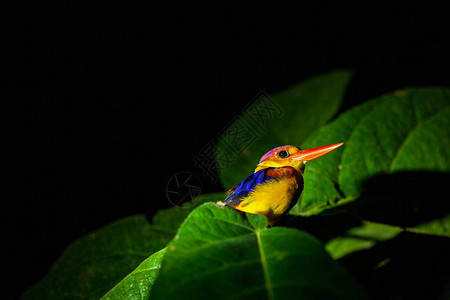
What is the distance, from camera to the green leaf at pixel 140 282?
1.54 ft

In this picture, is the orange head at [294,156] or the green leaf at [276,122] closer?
the orange head at [294,156]

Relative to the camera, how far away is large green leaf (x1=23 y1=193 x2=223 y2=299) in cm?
86

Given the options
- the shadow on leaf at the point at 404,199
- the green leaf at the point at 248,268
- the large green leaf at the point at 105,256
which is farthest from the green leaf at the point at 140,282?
the shadow on leaf at the point at 404,199

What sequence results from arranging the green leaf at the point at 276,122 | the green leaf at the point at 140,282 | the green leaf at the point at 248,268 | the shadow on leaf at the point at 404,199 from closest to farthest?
1. the green leaf at the point at 248,268
2. the green leaf at the point at 140,282
3. the shadow on leaf at the point at 404,199
4. the green leaf at the point at 276,122

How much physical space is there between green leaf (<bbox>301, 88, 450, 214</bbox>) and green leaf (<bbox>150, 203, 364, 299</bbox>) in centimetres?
42

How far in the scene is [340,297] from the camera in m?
0.34

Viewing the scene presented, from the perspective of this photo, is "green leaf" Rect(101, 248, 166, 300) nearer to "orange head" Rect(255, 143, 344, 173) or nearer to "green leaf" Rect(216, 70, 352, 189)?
"orange head" Rect(255, 143, 344, 173)

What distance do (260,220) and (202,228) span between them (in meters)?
0.10

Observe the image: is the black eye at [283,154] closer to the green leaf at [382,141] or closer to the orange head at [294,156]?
the orange head at [294,156]

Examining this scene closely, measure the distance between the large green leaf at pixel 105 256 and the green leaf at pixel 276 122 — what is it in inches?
6.1

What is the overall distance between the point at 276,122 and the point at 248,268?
953mm

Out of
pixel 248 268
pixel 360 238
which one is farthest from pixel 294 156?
pixel 360 238

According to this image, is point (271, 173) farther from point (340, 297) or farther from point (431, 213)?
point (431, 213)

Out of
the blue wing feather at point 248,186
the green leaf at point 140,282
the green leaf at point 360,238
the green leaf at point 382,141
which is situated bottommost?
the green leaf at point 360,238
